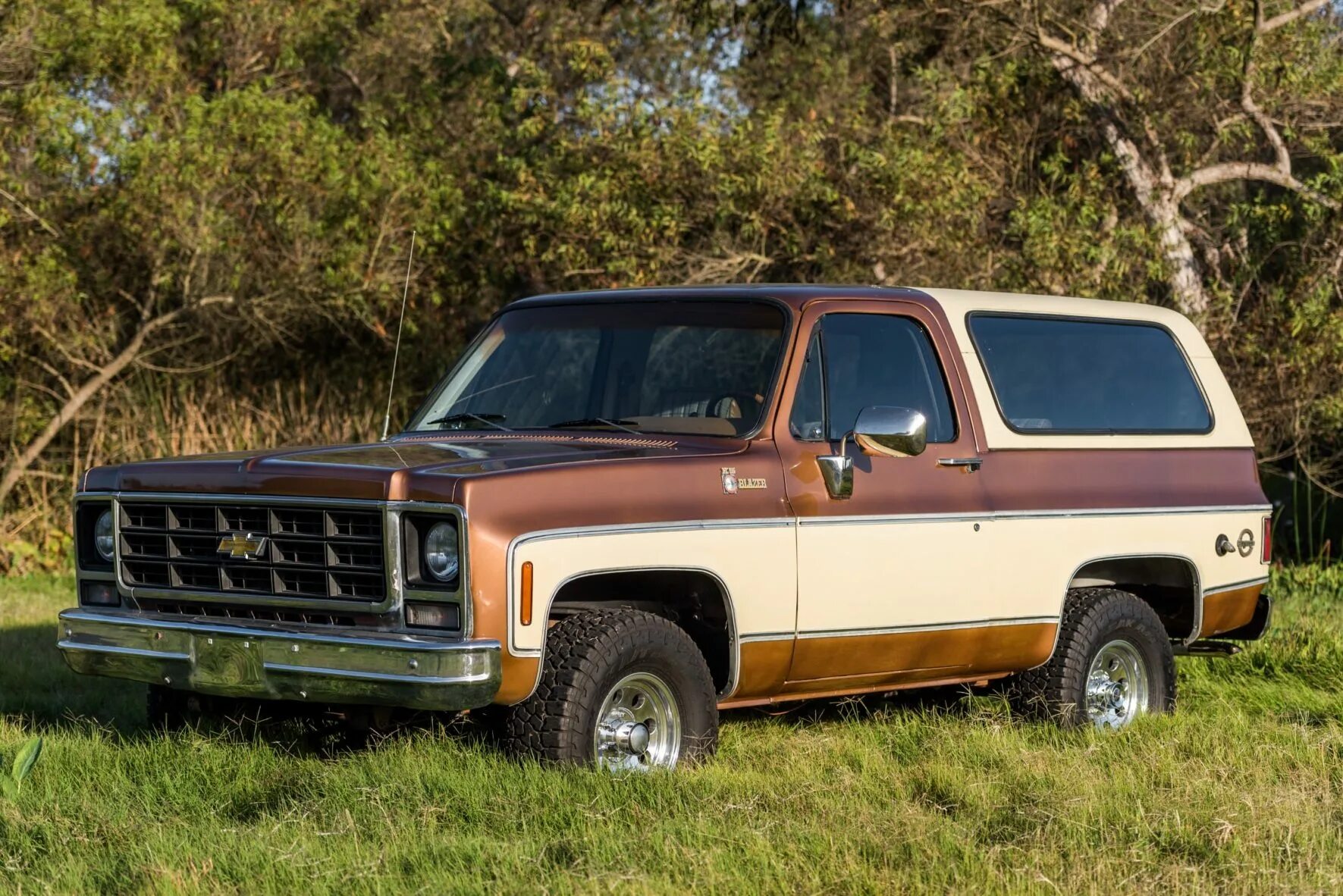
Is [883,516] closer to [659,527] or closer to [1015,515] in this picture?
[1015,515]

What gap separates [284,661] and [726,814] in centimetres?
151

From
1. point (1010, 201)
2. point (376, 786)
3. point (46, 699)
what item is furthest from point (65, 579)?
point (376, 786)

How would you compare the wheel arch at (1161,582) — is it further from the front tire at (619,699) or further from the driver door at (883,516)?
the front tire at (619,699)

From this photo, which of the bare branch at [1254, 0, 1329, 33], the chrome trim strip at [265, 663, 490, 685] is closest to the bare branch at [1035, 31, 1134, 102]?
the bare branch at [1254, 0, 1329, 33]

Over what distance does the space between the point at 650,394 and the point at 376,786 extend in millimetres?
1952

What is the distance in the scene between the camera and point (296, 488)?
5.96 metres

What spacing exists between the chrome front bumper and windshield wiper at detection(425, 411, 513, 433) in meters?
1.43

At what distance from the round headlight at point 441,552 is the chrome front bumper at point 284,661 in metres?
0.21

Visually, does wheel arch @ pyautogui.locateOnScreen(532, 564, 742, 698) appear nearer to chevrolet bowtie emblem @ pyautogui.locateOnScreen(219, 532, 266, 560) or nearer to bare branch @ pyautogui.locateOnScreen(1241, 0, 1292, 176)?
chevrolet bowtie emblem @ pyautogui.locateOnScreen(219, 532, 266, 560)

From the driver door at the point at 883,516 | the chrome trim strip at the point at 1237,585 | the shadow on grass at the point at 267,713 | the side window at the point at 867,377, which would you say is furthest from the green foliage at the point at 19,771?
the chrome trim strip at the point at 1237,585

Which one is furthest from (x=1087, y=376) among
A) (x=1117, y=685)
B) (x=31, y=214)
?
(x=31, y=214)

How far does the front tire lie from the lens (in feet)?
19.3

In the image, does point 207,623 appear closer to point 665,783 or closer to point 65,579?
point 665,783

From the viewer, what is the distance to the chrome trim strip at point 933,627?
665cm
